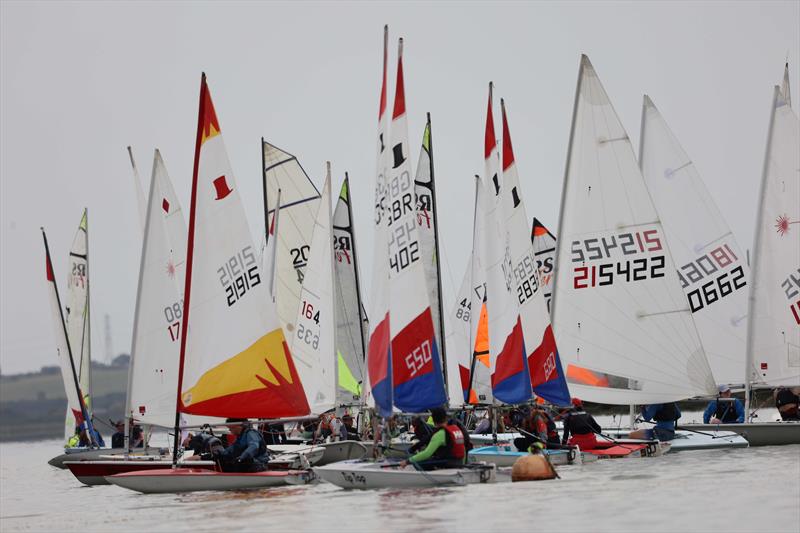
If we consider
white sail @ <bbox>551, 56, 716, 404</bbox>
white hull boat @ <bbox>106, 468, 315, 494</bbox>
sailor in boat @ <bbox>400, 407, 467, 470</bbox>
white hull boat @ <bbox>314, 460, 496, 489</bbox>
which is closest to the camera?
white hull boat @ <bbox>314, 460, 496, 489</bbox>

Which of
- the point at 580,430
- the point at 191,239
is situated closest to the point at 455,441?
the point at 580,430

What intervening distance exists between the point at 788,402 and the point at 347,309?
13198mm

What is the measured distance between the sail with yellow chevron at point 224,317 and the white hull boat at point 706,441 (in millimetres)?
7962

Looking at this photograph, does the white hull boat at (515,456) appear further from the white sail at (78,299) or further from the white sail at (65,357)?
the white sail at (78,299)

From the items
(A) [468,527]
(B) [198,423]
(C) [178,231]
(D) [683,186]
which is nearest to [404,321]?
(B) [198,423]

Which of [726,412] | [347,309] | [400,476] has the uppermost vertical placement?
[347,309]

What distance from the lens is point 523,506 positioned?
54.2ft

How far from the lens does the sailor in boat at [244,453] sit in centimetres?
2148

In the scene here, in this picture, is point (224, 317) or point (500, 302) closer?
point (224, 317)

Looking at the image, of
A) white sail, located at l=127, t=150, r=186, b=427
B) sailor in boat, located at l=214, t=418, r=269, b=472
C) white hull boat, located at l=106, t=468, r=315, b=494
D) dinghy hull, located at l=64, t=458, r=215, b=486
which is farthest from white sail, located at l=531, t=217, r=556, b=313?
white hull boat, located at l=106, t=468, r=315, b=494

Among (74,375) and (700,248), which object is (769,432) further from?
(74,375)

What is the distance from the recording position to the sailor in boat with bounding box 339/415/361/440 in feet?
99.3

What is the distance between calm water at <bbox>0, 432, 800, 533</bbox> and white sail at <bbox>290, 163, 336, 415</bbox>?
8.88 m

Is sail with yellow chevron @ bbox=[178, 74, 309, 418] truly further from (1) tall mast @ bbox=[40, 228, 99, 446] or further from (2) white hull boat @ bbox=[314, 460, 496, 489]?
(1) tall mast @ bbox=[40, 228, 99, 446]
